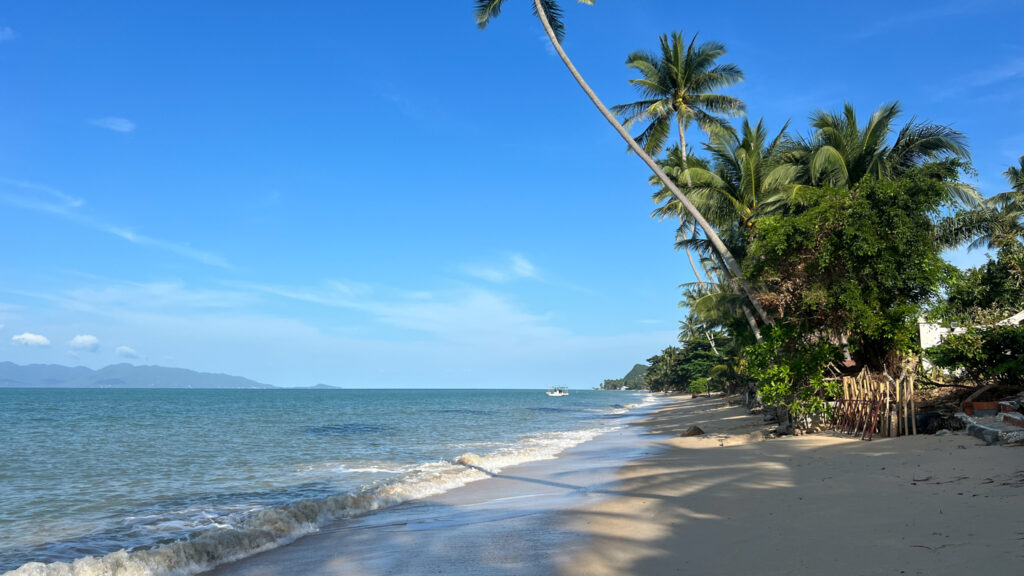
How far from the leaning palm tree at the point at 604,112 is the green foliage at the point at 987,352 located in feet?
13.6

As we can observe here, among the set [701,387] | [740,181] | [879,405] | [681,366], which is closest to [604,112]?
[740,181]

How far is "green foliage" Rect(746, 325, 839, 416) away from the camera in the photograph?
1374 centimetres

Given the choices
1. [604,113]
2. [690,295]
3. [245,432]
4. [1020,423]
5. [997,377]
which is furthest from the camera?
[690,295]

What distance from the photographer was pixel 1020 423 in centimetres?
927

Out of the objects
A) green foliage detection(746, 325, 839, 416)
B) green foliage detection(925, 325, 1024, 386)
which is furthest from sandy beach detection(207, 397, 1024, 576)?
green foliage detection(925, 325, 1024, 386)

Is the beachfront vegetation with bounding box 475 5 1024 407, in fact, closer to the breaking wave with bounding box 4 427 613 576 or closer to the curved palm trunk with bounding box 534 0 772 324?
the curved palm trunk with bounding box 534 0 772 324

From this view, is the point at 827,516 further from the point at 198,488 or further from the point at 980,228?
the point at 980,228

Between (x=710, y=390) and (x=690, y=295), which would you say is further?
(x=710, y=390)

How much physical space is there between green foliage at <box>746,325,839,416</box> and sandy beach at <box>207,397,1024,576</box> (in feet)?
7.65

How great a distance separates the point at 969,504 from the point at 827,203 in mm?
9356

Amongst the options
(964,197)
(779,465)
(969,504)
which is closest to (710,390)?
(964,197)

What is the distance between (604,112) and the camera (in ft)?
57.8

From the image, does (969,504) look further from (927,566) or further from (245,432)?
(245,432)

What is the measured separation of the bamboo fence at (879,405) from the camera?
12.1 m
